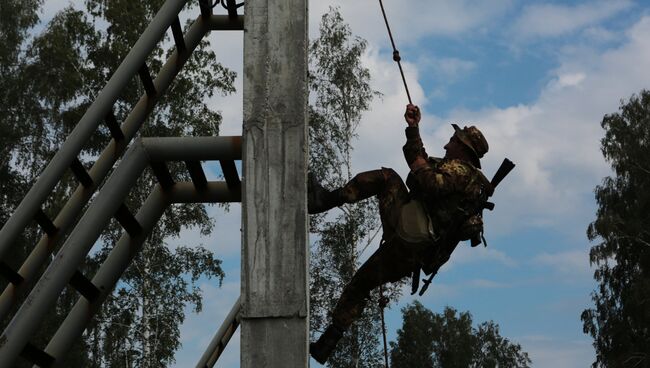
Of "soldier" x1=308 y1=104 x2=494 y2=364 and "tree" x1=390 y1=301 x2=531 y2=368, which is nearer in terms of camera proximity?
"soldier" x1=308 y1=104 x2=494 y2=364

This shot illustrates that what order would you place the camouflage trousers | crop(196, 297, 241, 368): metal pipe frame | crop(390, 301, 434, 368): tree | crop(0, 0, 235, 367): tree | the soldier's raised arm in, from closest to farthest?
1. the camouflage trousers
2. the soldier's raised arm
3. crop(196, 297, 241, 368): metal pipe frame
4. crop(0, 0, 235, 367): tree
5. crop(390, 301, 434, 368): tree

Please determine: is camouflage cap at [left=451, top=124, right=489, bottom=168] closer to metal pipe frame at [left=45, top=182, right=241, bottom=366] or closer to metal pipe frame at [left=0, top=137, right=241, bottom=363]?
metal pipe frame at [left=45, top=182, right=241, bottom=366]

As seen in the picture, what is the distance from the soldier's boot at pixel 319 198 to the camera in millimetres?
4813

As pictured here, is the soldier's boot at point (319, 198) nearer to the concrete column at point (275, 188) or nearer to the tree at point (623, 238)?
the concrete column at point (275, 188)

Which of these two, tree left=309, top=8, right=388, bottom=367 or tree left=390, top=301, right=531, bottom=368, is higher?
tree left=390, top=301, right=531, bottom=368

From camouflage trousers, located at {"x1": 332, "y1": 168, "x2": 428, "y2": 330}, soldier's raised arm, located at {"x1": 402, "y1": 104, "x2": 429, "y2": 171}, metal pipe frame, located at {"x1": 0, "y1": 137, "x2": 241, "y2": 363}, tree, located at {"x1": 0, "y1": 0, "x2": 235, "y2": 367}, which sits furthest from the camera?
tree, located at {"x1": 0, "y1": 0, "x2": 235, "y2": 367}

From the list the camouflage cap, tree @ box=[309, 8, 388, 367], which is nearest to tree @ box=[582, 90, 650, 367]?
tree @ box=[309, 8, 388, 367]

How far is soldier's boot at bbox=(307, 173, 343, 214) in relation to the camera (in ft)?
15.8

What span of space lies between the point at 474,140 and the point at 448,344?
43732mm

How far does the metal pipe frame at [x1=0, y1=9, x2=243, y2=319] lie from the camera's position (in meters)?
4.78

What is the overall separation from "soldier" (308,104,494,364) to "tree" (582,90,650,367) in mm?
22540

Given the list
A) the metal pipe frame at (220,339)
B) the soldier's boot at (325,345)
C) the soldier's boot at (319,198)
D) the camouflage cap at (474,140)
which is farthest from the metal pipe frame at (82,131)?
the metal pipe frame at (220,339)

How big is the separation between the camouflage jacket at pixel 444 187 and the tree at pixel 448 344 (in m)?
41.1

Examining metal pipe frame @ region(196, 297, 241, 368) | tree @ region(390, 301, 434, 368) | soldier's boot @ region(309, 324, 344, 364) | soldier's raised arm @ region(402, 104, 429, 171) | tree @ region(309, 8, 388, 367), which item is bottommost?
soldier's boot @ region(309, 324, 344, 364)
